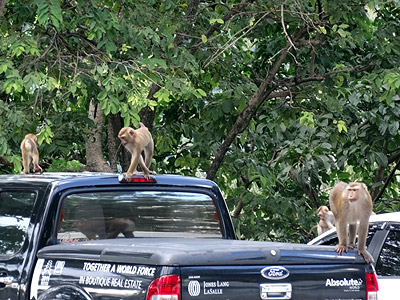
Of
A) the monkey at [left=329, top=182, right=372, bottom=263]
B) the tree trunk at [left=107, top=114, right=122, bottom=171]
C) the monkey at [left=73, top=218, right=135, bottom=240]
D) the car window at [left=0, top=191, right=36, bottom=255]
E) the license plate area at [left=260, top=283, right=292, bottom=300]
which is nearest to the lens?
the license plate area at [left=260, top=283, right=292, bottom=300]

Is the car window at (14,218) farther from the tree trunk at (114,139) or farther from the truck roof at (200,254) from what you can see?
the tree trunk at (114,139)

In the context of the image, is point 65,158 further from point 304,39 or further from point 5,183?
point 5,183

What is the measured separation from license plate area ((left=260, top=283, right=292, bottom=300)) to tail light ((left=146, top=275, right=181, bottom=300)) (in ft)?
1.87

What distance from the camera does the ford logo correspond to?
4695 millimetres

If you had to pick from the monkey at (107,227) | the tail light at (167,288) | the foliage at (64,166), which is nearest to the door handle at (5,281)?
the monkey at (107,227)

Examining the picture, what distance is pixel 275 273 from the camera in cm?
472

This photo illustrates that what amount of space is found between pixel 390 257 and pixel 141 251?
3689 mm

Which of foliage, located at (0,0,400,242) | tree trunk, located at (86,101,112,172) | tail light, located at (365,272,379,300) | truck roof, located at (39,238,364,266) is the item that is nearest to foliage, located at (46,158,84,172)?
foliage, located at (0,0,400,242)

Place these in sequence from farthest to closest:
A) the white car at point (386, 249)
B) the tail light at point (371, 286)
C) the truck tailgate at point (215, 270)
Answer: the white car at point (386, 249) < the tail light at point (371, 286) < the truck tailgate at point (215, 270)

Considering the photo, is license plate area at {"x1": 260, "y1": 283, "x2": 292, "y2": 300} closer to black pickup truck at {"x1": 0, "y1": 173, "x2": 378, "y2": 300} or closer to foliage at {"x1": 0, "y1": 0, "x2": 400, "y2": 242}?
black pickup truck at {"x1": 0, "y1": 173, "x2": 378, "y2": 300}

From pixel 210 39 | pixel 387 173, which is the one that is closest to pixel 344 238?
pixel 210 39

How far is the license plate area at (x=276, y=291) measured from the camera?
4.69 meters

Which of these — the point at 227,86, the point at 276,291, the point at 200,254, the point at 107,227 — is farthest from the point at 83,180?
the point at 227,86

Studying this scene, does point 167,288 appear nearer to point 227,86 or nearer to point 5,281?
point 5,281
